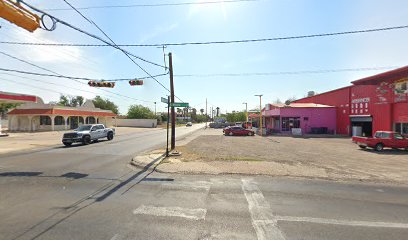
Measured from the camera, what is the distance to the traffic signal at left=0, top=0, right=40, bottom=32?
6.35 metres

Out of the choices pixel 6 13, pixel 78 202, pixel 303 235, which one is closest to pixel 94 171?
pixel 78 202

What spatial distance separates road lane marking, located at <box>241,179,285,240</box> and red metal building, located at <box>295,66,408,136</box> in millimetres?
20712

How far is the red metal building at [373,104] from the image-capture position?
23.6m

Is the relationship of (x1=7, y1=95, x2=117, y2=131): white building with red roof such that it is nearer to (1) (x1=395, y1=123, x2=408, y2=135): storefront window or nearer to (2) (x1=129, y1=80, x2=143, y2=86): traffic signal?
(2) (x1=129, y1=80, x2=143, y2=86): traffic signal

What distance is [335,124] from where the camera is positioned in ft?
127

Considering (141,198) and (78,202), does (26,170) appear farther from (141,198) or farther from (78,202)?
(141,198)

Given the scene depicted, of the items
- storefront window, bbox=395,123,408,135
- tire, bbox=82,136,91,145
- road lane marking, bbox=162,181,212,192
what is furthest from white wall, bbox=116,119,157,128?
road lane marking, bbox=162,181,212,192

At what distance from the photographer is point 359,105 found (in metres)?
33.1

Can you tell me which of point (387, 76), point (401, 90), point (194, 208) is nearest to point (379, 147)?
point (401, 90)

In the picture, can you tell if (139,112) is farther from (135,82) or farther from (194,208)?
(194,208)

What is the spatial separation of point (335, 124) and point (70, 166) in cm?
3685

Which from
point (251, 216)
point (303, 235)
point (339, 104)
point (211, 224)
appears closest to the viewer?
point (303, 235)

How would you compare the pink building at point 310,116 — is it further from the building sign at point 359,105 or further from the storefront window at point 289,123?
the building sign at point 359,105

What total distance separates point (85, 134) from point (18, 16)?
60.7 ft
